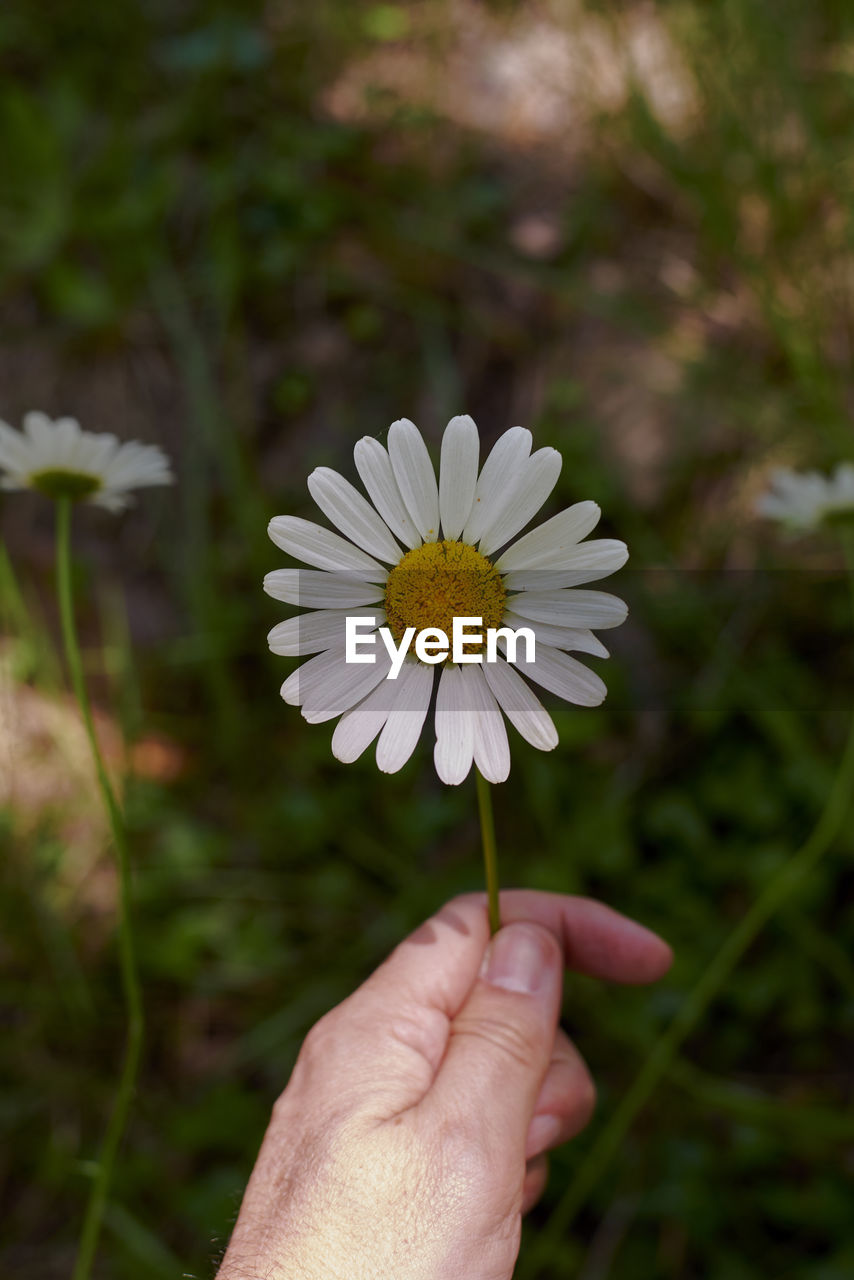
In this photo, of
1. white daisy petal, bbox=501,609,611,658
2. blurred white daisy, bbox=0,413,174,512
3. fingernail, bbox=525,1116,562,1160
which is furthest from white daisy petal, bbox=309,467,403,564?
fingernail, bbox=525,1116,562,1160

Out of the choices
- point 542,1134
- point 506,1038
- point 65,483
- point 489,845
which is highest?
point 65,483

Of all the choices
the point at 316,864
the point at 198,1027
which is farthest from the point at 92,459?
the point at 198,1027

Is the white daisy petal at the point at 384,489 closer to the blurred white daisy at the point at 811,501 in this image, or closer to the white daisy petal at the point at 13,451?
the white daisy petal at the point at 13,451

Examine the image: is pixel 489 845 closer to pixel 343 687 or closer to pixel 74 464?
pixel 343 687

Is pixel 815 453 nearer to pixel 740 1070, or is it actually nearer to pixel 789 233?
pixel 789 233

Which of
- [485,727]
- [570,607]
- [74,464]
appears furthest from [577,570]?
[74,464]

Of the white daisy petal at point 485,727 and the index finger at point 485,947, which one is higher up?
the white daisy petal at point 485,727

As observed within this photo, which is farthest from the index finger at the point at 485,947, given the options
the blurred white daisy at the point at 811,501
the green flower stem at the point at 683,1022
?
the blurred white daisy at the point at 811,501
